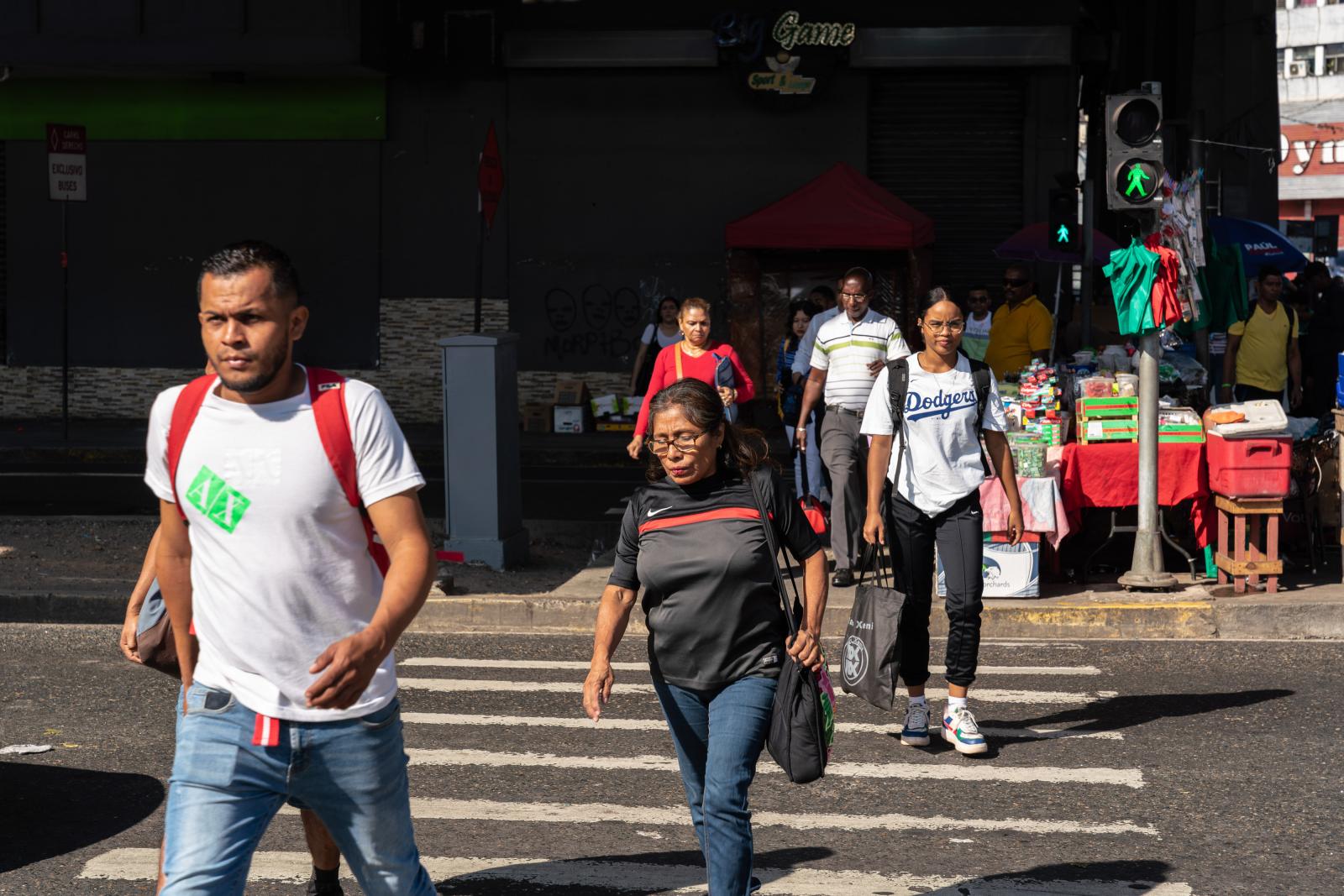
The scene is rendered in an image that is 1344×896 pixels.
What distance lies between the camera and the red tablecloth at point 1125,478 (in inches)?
454

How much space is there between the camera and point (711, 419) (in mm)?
5160

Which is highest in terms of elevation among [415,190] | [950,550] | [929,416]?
[415,190]

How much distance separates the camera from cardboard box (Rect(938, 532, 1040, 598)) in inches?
432

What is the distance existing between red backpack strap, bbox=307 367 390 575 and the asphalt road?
2319 mm

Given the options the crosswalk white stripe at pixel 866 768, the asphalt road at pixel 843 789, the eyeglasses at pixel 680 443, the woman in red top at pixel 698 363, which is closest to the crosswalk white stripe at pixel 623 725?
the asphalt road at pixel 843 789

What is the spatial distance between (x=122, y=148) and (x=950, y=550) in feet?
61.9

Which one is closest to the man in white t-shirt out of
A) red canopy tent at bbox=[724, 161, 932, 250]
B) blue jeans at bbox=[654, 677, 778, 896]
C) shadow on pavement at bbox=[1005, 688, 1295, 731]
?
blue jeans at bbox=[654, 677, 778, 896]

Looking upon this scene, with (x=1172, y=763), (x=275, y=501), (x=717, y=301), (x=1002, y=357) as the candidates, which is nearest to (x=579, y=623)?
(x=1172, y=763)

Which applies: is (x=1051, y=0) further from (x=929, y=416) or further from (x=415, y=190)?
(x=929, y=416)

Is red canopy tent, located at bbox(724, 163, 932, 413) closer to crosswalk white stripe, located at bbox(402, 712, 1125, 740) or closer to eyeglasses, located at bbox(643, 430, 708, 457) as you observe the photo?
crosswalk white stripe, located at bbox(402, 712, 1125, 740)

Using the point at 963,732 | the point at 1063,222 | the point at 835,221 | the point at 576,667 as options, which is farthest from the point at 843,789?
the point at 835,221

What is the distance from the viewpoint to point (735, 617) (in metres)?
5.05

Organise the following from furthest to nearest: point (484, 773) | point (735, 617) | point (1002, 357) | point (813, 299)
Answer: point (813, 299)
point (1002, 357)
point (484, 773)
point (735, 617)

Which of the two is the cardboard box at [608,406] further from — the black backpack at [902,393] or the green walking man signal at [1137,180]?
the black backpack at [902,393]
